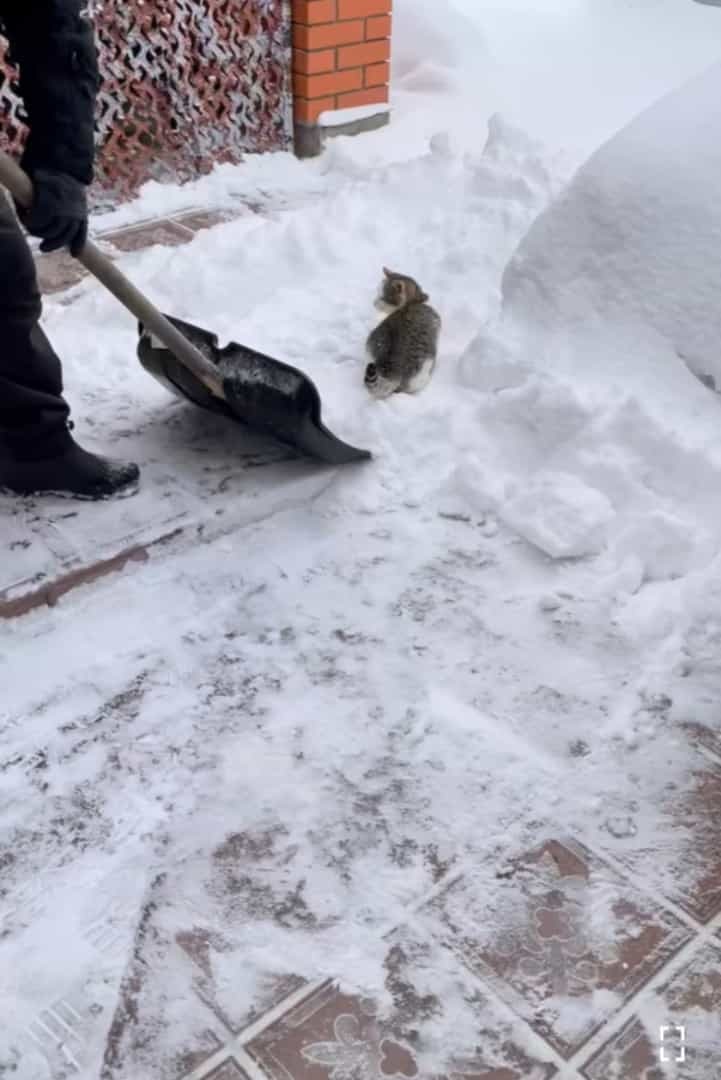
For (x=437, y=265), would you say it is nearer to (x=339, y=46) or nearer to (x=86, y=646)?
(x=339, y=46)

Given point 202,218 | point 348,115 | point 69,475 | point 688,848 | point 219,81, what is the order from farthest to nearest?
point 348,115 < point 219,81 < point 202,218 < point 69,475 < point 688,848

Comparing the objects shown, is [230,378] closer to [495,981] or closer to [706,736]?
[706,736]

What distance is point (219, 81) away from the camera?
4.61 metres

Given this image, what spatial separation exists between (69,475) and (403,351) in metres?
0.97

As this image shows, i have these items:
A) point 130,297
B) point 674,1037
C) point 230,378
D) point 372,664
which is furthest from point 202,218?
point 674,1037

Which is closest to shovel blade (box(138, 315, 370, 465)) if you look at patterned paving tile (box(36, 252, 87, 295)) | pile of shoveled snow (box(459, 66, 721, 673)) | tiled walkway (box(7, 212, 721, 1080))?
pile of shoveled snow (box(459, 66, 721, 673))

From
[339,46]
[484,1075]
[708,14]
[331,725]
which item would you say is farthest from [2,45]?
[708,14]

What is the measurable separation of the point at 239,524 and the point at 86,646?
0.52 m

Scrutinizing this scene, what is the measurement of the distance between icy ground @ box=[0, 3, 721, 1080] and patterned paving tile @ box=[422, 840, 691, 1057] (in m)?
0.06

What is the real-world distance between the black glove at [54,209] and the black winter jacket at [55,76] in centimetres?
4

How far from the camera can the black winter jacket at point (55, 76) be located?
6.96 feet

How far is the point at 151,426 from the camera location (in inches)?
115

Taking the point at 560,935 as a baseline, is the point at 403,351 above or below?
above

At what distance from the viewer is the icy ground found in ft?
5.92
